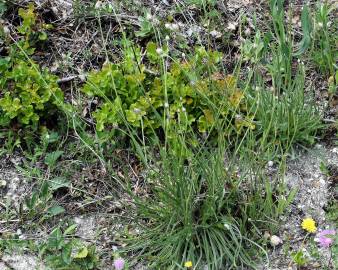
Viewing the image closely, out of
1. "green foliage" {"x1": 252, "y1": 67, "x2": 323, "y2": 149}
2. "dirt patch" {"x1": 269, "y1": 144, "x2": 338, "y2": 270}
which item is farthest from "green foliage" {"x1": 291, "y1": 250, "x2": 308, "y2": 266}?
"green foliage" {"x1": 252, "y1": 67, "x2": 323, "y2": 149}

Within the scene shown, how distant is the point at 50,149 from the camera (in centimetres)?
359

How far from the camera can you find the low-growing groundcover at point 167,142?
3000 millimetres

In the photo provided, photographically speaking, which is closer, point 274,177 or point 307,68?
point 274,177

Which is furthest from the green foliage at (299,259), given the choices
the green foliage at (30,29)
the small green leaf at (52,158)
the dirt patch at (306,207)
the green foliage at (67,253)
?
the green foliage at (30,29)

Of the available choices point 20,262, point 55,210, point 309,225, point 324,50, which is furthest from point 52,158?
point 324,50

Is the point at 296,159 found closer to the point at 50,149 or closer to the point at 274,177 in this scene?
the point at 274,177

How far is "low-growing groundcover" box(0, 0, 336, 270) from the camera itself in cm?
300

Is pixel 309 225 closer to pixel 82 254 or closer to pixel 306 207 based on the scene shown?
pixel 306 207

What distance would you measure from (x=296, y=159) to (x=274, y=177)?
0.59ft

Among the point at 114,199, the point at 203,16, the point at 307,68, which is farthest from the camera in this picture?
the point at 203,16

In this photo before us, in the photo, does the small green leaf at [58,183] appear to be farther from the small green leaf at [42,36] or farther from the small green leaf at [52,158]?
the small green leaf at [42,36]

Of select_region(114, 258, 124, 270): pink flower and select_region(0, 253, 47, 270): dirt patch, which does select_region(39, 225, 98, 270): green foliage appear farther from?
select_region(114, 258, 124, 270): pink flower

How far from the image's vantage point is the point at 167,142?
310 centimetres

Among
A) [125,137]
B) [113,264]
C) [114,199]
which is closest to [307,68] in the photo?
[125,137]
